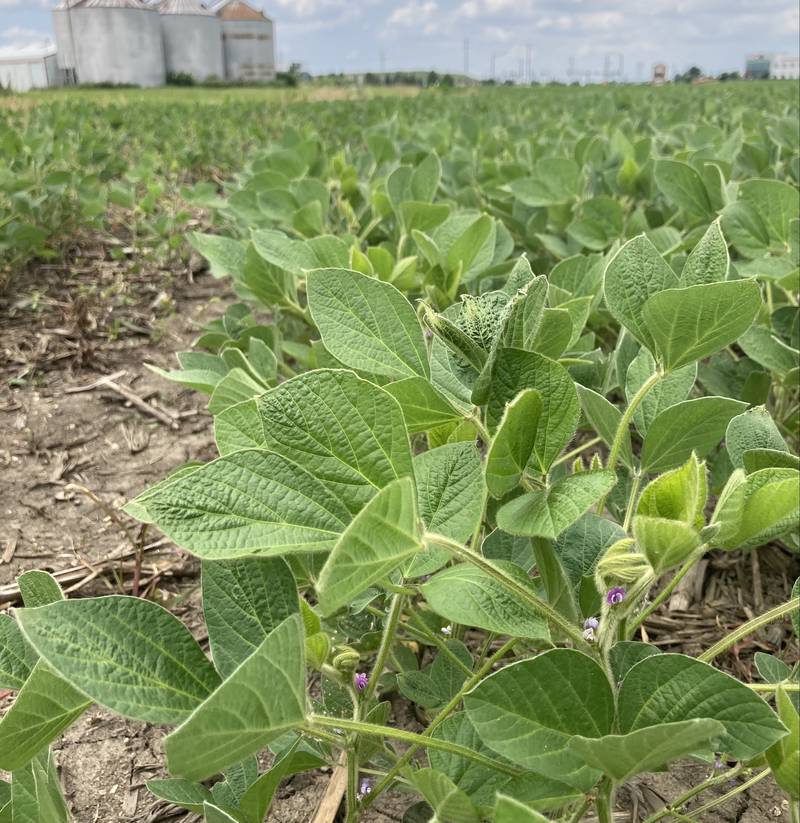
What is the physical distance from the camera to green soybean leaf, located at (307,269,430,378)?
77 cm

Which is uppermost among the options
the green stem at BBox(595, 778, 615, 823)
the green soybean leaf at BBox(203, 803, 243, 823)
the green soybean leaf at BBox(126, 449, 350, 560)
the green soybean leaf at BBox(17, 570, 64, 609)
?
the green soybean leaf at BBox(126, 449, 350, 560)

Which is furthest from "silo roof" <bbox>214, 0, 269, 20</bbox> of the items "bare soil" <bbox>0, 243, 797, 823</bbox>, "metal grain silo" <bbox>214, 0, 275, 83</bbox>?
"bare soil" <bbox>0, 243, 797, 823</bbox>

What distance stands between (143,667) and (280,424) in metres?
0.19

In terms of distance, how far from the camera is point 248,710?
1.55 ft

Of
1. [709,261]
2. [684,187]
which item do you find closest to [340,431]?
[709,261]

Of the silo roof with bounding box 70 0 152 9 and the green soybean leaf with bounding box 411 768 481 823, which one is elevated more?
the silo roof with bounding box 70 0 152 9

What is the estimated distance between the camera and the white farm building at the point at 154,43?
1585 inches

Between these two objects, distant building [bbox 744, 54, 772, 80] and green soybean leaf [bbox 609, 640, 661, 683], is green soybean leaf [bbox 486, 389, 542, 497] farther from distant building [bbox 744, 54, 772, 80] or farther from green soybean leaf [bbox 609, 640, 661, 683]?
distant building [bbox 744, 54, 772, 80]

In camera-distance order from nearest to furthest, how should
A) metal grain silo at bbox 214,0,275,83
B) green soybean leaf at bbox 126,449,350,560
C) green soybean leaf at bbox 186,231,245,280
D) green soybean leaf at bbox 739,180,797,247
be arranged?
green soybean leaf at bbox 126,449,350,560
green soybean leaf at bbox 739,180,797,247
green soybean leaf at bbox 186,231,245,280
metal grain silo at bbox 214,0,275,83

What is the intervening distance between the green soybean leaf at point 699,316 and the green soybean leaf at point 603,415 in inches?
3.0

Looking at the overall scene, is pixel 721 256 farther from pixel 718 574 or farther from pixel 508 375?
pixel 718 574

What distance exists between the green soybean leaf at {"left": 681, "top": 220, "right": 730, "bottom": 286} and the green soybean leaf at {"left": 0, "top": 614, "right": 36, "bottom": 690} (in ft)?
2.13

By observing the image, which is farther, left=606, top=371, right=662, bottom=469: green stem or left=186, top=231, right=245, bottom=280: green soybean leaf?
left=186, top=231, right=245, bottom=280: green soybean leaf

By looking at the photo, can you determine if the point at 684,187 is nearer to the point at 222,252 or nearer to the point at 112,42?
the point at 222,252
